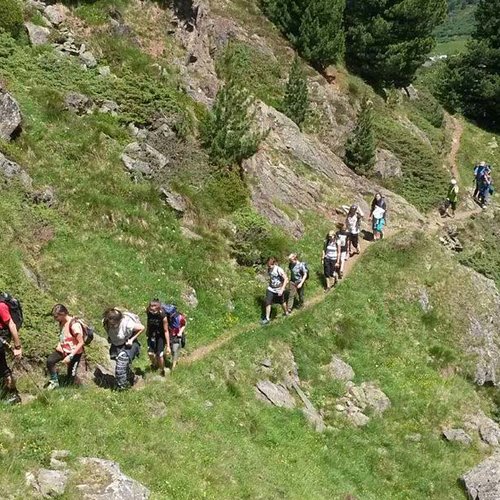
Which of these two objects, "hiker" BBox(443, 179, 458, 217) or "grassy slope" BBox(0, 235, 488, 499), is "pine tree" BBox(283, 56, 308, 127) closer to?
"hiker" BBox(443, 179, 458, 217)

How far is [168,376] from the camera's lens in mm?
17125

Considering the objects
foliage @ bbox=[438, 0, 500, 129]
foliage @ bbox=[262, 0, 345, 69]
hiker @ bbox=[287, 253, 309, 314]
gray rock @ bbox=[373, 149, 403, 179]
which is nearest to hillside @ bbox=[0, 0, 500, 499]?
hiker @ bbox=[287, 253, 309, 314]

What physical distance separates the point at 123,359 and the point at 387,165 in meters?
30.0

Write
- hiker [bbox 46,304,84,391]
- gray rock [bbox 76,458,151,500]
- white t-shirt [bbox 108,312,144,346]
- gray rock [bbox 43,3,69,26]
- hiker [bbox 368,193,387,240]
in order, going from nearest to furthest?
gray rock [bbox 76,458,151,500] → hiker [bbox 46,304,84,391] → white t-shirt [bbox 108,312,144,346] → gray rock [bbox 43,3,69,26] → hiker [bbox 368,193,387,240]

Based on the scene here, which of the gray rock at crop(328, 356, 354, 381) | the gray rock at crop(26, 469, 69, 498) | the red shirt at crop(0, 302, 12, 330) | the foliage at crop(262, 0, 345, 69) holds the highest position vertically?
the foliage at crop(262, 0, 345, 69)

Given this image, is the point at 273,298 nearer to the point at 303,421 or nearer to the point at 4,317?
the point at 303,421

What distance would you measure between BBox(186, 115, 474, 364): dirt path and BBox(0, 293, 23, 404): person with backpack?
6032 millimetres

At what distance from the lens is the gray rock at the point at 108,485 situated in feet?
36.4

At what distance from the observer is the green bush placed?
24953 mm

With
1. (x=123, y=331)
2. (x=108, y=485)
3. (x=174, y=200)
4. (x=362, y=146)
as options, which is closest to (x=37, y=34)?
(x=174, y=200)

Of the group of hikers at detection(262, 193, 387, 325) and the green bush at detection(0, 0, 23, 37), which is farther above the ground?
the green bush at detection(0, 0, 23, 37)

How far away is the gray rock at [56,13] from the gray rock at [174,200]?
32.2ft

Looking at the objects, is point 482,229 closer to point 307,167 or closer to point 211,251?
point 307,167

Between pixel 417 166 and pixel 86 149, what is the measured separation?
25.7 meters
